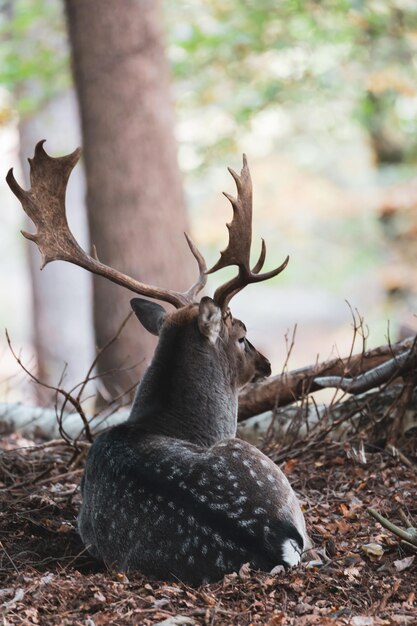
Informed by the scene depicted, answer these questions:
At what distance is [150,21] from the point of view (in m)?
10.3

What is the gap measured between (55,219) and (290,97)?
30.9 ft

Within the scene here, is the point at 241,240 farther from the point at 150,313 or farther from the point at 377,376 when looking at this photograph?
the point at 377,376

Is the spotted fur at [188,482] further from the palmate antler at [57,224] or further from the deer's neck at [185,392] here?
the palmate antler at [57,224]

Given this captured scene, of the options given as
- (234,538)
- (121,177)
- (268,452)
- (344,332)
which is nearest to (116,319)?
(121,177)

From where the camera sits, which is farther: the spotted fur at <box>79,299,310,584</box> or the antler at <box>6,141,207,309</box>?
the antler at <box>6,141,207,309</box>

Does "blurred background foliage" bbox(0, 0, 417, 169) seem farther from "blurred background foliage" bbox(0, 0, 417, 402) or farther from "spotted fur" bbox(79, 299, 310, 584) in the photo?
"spotted fur" bbox(79, 299, 310, 584)

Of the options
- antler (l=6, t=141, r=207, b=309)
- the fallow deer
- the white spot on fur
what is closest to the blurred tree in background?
antler (l=6, t=141, r=207, b=309)

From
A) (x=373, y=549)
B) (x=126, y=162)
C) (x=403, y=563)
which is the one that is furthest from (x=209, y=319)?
(x=126, y=162)

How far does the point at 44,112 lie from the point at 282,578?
1342 centimetres

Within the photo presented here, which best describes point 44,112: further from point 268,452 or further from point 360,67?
point 268,452

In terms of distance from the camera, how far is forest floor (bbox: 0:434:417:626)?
378 cm

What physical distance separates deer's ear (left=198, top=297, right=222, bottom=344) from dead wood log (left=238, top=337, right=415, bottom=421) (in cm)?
122

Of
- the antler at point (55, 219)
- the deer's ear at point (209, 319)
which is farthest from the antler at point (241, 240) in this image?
the antler at point (55, 219)

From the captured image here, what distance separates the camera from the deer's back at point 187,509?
13.5 feet
